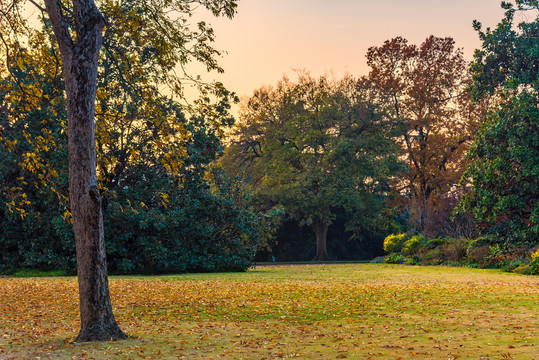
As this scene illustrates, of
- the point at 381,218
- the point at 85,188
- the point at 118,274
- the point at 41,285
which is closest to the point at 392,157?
the point at 381,218

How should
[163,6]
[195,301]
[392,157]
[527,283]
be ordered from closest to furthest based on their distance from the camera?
[163,6] < [195,301] < [527,283] < [392,157]

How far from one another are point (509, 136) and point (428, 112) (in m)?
22.1

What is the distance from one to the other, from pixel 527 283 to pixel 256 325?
9.98 metres

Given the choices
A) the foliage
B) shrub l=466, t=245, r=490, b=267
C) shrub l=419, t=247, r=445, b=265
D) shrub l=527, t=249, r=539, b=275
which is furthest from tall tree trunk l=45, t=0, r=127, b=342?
shrub l=419, t=247, r=445, b=265

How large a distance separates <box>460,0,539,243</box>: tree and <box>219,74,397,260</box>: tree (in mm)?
14540

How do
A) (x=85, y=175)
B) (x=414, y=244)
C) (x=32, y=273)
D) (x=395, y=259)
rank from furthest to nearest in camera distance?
(x=395, y=259) → (x=414, y=244) → (x=32, y=273) → (x=85, y=175)

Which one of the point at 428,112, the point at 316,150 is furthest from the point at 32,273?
the point at 428,112

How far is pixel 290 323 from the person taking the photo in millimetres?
9016

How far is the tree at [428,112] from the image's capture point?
38.4 meters

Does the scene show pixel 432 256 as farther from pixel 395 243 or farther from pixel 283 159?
pixel 283 159

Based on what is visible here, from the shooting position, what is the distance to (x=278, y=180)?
1439 inches

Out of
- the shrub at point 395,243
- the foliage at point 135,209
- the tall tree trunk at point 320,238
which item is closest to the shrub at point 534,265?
the foliage at point 135,209

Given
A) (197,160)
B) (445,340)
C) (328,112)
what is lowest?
(445,340)

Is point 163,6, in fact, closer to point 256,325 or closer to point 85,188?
point 85,188
